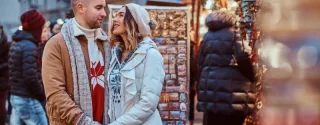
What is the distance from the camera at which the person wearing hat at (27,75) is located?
7293 millimetres

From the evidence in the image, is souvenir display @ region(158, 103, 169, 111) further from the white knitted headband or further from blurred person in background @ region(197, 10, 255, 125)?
the white knitted headband

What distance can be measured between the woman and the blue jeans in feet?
12.0

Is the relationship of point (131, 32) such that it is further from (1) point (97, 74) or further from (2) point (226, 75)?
(2) point (226, 75)

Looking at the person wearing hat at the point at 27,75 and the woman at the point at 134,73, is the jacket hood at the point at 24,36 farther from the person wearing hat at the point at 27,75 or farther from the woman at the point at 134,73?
the woman at the point at 134,73

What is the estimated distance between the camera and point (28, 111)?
24.0 ft

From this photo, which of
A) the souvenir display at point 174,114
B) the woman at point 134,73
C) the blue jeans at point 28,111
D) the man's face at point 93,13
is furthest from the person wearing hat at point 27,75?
the man's face at point 93,13

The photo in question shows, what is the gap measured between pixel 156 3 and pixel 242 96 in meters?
2.11

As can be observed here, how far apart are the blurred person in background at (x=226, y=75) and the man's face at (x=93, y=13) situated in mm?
3213

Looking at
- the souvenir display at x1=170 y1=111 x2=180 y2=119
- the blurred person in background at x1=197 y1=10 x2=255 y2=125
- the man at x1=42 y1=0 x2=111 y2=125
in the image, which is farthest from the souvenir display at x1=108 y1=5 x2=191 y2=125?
the man at x1=42 y1=0 x2=111 y2=125

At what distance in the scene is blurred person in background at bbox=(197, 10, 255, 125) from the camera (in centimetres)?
684

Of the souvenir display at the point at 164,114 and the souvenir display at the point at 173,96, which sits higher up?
the souvenir display at the point at 173,96

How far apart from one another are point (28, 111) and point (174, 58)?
69.2 inches

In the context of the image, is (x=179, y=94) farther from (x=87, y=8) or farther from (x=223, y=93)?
(x=87, y=8)

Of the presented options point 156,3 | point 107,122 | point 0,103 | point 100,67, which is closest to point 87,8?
point 100,67
